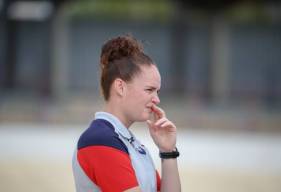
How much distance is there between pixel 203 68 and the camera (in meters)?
21.8

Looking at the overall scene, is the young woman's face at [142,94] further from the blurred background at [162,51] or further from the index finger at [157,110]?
the blurred background at [162,51]

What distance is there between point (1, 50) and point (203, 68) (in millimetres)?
5140

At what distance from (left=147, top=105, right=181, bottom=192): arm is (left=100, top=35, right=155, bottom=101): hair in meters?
0.17

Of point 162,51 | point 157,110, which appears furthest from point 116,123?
point 162,51

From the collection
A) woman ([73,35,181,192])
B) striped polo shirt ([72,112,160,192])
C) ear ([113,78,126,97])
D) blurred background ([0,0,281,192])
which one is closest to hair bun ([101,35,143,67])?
woman ([73,35,181,192])

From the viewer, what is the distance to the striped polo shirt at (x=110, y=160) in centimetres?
288

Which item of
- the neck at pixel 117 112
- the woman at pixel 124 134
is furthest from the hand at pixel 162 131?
the neck at pixel 117 112

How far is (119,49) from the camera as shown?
3.10 m

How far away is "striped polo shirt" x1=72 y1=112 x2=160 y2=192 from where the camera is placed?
2.88 m

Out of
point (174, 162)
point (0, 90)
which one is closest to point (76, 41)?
point (0, 90)

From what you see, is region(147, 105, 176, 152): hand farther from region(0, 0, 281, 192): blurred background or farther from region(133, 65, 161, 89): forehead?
region(0, 0, 281, 192): blurred background

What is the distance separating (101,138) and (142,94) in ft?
0.78

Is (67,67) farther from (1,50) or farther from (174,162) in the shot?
(174,162)

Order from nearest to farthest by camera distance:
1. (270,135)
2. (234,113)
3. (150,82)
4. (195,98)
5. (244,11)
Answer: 1. (150,82)
2. (270,135)
3. (234,113)
4. (195,98)
5. (244,11)
